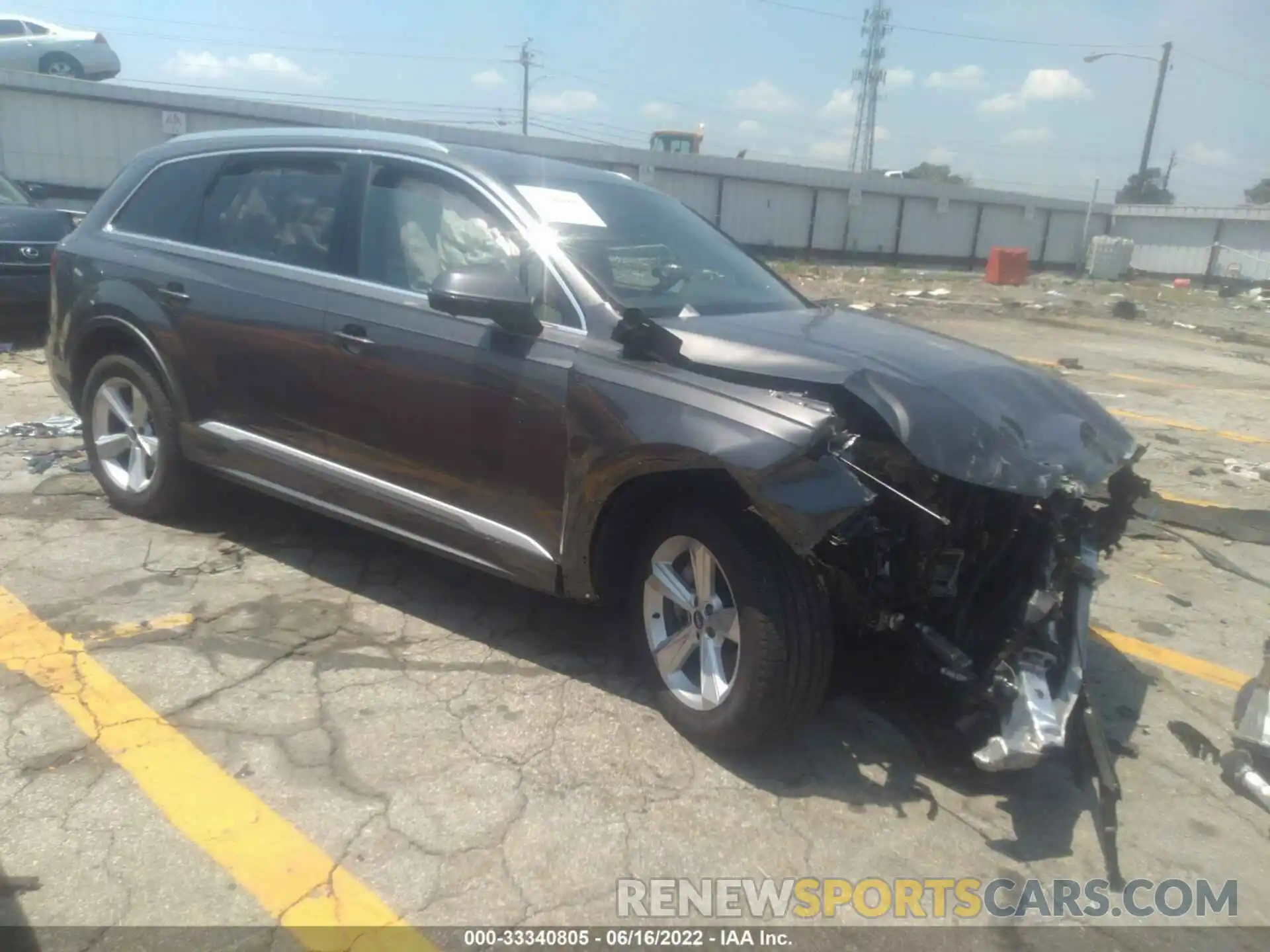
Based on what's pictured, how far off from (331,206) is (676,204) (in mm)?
1593

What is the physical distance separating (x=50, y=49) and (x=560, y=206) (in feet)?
83.9

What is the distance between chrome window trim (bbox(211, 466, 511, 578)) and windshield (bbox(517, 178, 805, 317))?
109 cm

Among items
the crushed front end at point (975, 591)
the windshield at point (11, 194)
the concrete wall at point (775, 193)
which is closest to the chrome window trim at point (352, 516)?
the crushed front end at point (975, 591)

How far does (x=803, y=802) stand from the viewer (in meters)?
3.10

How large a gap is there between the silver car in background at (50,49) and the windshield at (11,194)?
51.2ft

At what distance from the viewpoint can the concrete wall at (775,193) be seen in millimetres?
21531

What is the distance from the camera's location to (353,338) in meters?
3.95

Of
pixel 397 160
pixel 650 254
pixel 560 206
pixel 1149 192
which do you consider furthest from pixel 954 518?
pixel 1149 192

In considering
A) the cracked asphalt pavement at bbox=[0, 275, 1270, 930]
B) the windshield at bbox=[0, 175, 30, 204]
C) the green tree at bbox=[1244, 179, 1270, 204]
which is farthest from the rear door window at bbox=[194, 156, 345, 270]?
the green tree at bbox=[1244, 179, 1270, 204]

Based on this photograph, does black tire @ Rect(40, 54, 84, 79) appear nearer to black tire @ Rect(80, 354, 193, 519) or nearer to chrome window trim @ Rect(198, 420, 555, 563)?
black tire @ Rect(80, 354, 193, 519)

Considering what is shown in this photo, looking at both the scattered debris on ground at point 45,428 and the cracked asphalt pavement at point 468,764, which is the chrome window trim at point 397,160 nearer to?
the cracked asphalt pavement at point 468,764

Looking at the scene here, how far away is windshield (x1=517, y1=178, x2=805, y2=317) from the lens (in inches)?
145

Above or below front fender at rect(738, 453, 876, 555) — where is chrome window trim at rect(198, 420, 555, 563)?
below

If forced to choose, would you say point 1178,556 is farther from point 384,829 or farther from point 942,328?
point 942,328
